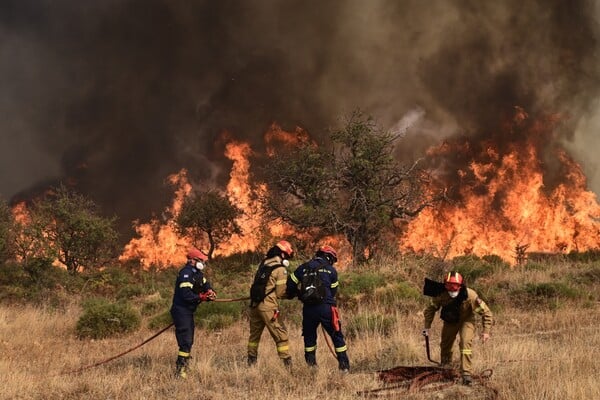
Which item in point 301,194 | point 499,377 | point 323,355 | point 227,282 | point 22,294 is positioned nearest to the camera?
point 499,377

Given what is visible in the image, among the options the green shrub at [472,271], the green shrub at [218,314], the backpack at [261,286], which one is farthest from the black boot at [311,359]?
the green shrub at [472,271]

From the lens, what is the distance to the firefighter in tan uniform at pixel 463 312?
24.3 feet

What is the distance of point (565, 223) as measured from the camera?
104 ft

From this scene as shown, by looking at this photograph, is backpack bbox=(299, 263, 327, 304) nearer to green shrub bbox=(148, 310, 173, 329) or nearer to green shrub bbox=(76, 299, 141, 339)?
green shrub bbox=(148, 310, 173, 329)

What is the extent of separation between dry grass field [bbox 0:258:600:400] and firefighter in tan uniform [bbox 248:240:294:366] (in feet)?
1.19

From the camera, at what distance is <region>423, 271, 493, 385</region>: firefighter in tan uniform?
741cm

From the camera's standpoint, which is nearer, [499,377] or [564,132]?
[499,377]

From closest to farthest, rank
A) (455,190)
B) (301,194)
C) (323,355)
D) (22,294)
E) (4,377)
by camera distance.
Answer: (4,377) < (323,355) < (22,294) < (301,194) < (455,190)

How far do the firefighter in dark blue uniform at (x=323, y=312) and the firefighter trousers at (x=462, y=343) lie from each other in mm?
1563

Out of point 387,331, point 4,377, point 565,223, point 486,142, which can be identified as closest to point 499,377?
point 387,331

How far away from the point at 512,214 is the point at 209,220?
1858 cm

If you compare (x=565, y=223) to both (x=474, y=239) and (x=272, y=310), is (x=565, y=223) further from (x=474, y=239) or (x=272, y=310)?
(x=272, y=310)

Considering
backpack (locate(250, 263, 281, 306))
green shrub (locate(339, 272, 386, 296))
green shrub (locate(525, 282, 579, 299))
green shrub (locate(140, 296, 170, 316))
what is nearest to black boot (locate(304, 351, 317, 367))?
backpack (locate(250, 263, 281, 306))

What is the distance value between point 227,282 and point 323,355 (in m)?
11.8
